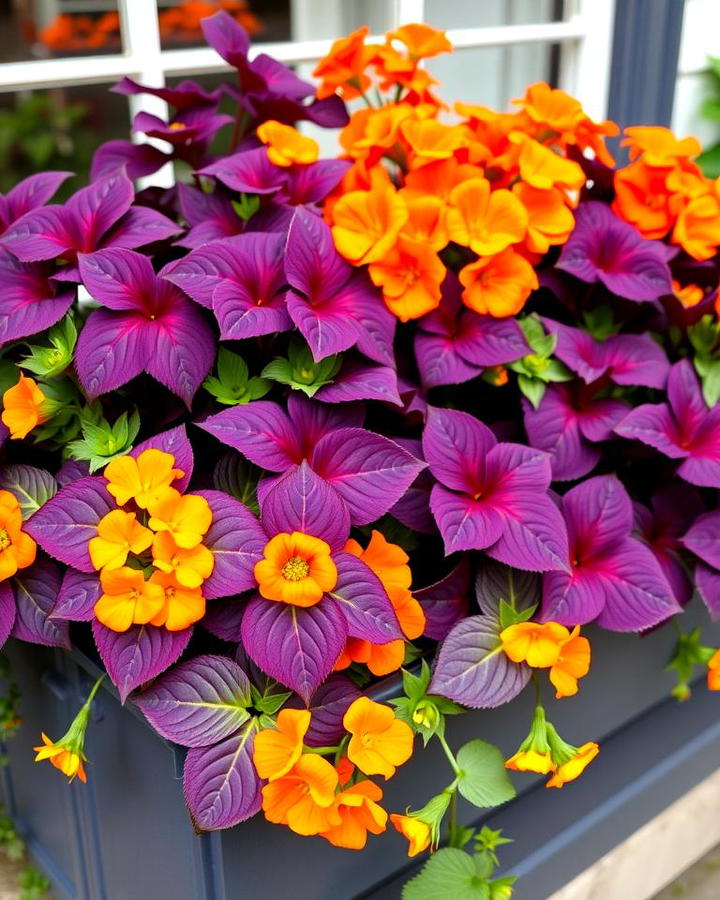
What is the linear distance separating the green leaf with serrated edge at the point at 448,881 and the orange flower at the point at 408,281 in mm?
579

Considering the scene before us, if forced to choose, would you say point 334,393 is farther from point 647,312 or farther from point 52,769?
point 52,769

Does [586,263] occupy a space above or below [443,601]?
above

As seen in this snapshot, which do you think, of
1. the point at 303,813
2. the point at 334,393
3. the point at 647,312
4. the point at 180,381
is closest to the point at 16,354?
the point at 180,381

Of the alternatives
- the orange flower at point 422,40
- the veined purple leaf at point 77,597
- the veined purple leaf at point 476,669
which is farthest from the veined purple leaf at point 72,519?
the orange flower at point 422,40

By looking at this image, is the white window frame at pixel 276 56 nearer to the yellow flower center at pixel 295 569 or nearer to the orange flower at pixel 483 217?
the orange flower at pixel 483 217

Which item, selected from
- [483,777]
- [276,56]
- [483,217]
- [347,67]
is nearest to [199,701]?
[483,777]

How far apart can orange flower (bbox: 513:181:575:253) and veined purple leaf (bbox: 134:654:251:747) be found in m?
0.64

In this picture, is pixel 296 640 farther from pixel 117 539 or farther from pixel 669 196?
pixel 669 196

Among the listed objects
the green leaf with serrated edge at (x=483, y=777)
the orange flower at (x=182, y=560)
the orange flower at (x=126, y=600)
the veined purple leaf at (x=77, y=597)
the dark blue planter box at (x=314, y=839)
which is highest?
the orange flower at (x=182, y=560)

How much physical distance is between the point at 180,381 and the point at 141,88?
500 millimetres

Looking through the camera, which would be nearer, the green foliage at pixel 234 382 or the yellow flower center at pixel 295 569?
the yellow flower center at pixel 295 569

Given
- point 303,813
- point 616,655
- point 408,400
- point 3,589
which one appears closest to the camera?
point 303,813

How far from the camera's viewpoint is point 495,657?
3.17 feet

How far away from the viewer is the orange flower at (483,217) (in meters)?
1.12
